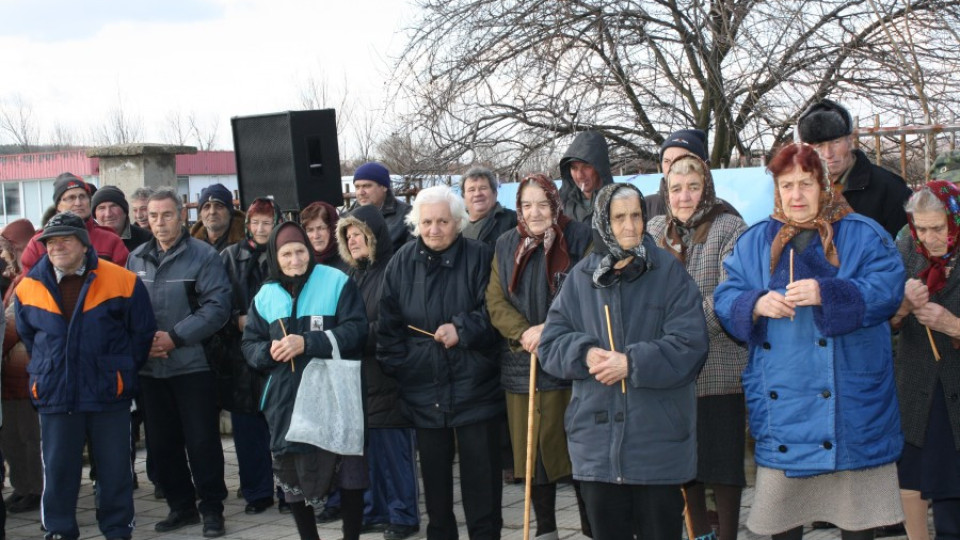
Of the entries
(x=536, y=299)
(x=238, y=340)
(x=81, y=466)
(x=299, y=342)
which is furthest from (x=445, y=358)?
(x=81, y=466)

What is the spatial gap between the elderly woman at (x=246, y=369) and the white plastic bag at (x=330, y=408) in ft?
3.64

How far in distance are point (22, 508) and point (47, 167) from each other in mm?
36650

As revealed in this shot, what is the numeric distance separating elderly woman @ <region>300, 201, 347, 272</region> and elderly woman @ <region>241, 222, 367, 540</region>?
764mm

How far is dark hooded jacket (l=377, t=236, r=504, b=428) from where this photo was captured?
5.29 metres

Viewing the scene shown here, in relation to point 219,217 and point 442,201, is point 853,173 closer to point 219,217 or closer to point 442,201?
point 442,201

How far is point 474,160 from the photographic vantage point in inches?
430

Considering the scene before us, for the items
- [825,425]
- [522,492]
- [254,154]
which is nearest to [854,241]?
[825,425]

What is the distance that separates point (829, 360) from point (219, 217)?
4.46 m

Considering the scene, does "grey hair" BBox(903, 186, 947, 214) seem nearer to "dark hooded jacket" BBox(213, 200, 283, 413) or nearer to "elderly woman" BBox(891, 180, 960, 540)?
"elderly woman" BBox(891, 180, 960, 540)

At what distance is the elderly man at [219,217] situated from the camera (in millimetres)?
7156

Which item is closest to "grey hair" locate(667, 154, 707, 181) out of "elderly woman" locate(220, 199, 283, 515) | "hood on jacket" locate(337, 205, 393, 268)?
"hood on jacket" locate(337, 205, 393, 268)

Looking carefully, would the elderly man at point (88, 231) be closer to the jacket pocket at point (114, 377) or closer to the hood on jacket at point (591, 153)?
the jacket pocket at point (114, 377)

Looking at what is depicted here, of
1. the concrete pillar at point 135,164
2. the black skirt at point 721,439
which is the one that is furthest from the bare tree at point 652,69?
the black skirt at point 721,439

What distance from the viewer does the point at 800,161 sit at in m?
4.09
